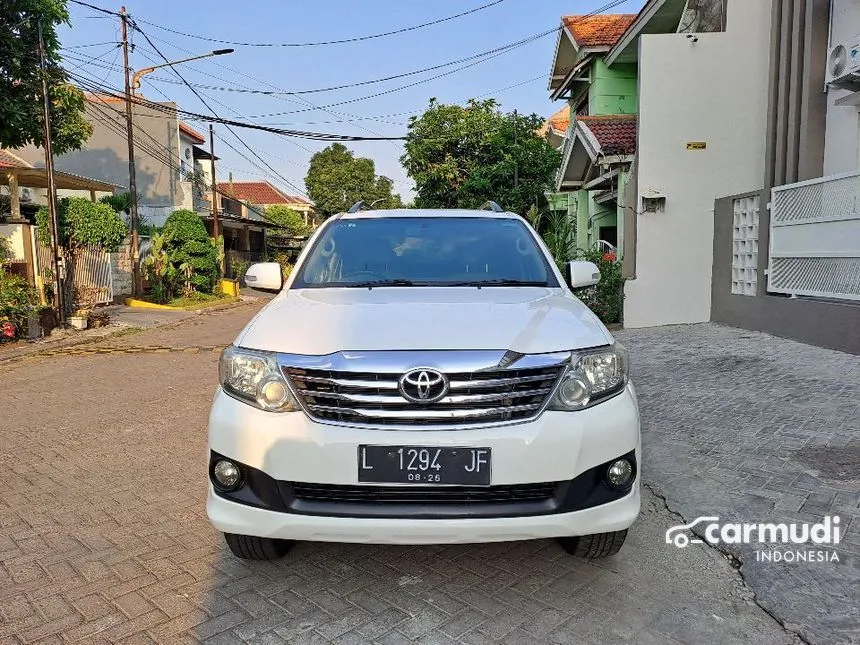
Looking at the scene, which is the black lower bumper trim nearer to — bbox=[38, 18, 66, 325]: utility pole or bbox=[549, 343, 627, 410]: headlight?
bbox=[549, 343, 627, 410]: headlight

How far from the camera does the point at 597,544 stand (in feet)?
9.21

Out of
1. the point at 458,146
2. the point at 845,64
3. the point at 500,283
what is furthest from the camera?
the point at 458,146

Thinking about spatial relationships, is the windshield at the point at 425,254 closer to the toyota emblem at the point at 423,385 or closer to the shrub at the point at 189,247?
the toyota emblem at the point at 423,385

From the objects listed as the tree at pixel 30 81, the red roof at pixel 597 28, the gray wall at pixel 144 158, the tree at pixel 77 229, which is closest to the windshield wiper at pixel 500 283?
the tree at pixel 30 81

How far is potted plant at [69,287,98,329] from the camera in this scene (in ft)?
45.0

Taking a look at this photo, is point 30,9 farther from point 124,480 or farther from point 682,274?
point 682,274

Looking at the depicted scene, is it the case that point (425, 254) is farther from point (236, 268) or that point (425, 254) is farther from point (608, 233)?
point (236, 268)

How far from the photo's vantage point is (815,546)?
121 inches

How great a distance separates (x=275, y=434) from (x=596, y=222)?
16525 mm

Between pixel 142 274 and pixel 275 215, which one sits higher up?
pixel 275 215

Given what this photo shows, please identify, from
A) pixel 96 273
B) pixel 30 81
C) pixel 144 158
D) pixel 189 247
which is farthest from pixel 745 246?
pixel 144 158

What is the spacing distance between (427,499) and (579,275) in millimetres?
1921

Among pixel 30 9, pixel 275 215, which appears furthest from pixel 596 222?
pixel 275 215

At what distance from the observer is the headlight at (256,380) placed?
8.15ft
